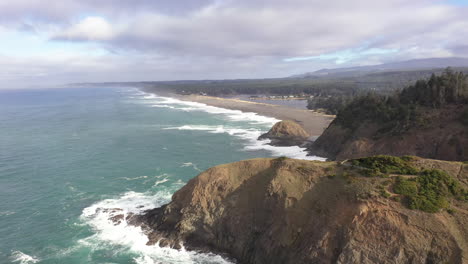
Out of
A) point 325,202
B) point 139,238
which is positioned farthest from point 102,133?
point 325,202

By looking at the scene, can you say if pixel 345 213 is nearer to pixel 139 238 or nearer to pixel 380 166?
pixel 380 166

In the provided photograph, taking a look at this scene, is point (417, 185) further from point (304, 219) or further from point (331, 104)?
point (331, 104)

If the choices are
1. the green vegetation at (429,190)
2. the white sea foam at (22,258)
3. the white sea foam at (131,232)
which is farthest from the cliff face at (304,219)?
the white sea foam at (22,258)

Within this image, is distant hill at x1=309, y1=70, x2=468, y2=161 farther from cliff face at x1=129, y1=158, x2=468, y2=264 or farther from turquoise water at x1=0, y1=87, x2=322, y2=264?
cliff face at x1=129, y1=158, x2=468, y2=264

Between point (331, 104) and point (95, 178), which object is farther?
point (331, 104)

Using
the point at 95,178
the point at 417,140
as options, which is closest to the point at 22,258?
the point at 95,178

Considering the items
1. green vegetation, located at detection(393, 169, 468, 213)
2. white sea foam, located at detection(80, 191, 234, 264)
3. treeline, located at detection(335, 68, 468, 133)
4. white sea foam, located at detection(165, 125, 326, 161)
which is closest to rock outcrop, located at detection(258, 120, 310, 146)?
white sea foam, located at detection(165, 125, 326, 161)
